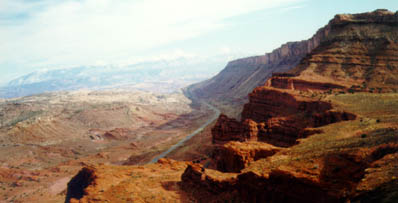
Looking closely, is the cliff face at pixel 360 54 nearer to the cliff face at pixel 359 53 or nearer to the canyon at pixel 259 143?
the cliff face at pixel 359 53

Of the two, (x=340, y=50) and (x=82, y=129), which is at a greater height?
(x=340, y=50)

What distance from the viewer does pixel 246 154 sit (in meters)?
22.1

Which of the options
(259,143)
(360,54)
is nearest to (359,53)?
(360,54)

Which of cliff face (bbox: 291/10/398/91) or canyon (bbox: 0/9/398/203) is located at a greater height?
cliff face (bbox: 291/10/398/91)

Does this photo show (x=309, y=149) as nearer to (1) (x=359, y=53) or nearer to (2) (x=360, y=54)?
(2) (x=360, y=54)

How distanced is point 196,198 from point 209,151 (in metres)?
29.3

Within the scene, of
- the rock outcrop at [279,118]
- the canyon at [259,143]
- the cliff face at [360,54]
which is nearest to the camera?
the canyon at [259,143]

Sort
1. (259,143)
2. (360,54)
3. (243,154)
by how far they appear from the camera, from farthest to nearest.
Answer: (360,54), (259,143), (243,154)

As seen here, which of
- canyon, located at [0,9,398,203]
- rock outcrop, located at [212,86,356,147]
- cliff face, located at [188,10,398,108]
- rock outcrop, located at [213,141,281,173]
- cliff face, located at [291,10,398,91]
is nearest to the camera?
canyon, located at [0,9,398,203]

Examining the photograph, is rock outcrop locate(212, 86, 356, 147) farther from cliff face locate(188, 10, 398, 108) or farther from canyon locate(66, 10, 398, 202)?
cliff face locate(188, 10, 398, 108)

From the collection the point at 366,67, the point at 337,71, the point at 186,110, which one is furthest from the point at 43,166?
the point at 186,110

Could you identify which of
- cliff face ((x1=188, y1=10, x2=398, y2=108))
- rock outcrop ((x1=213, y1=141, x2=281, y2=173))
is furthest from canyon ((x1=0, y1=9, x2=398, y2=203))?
cliff face ((x1=188, y1=10, x2=398, y2=108))

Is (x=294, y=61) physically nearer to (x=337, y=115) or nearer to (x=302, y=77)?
(x=302, y=77)

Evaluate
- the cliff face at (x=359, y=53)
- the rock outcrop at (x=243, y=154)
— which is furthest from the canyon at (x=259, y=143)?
the cliff face at (x=359, y=53)
